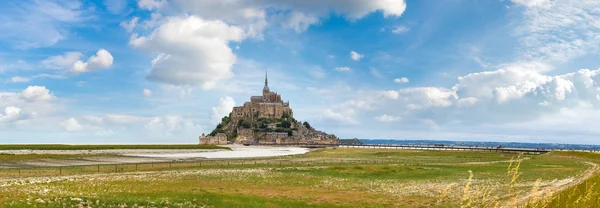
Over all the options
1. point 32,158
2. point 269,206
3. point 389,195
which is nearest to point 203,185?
point 269,206

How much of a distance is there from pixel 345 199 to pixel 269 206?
215 inches

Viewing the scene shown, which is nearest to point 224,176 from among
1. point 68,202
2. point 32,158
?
point 68,202

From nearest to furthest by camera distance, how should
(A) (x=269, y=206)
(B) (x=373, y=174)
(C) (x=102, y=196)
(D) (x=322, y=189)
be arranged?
1. (A) (x=269, y=206)
2. (C) (x=102, y=196)
3. (D) (x=322, y=189)
4. (B) (x=373, y=174)

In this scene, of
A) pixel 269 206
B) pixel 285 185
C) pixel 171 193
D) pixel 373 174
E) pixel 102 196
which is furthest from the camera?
pixel 373 174

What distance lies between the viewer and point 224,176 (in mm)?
40969

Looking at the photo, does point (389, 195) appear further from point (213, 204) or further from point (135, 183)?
point (135, 183)

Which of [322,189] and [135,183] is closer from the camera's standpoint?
[322,189]

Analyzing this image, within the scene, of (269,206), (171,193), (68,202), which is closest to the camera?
(68,202)

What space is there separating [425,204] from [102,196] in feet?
63.9

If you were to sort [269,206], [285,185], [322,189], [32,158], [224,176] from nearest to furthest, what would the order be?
[269,206] < [322,189] < [285,185] < [224,176] < [32,158]

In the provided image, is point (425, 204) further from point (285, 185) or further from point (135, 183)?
point (135, 183)

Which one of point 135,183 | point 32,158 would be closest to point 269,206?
point 135,183

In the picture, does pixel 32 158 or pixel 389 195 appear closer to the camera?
pixel 389 195

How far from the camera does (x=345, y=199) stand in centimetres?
2638
